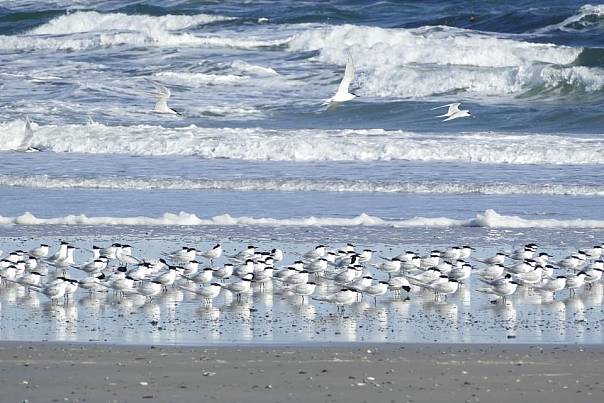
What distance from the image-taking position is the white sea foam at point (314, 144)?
23547 mm

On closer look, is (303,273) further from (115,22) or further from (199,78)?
(115,22)

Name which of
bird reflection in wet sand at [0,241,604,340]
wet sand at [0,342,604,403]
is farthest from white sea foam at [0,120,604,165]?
wet sand at [0,342,604,403]

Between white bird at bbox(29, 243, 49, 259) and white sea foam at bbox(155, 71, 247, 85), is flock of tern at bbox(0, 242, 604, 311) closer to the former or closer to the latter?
white bird at bbox(29, 243, 49, 259)

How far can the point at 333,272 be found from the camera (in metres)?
13.3

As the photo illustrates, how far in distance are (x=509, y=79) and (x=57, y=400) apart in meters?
26.9

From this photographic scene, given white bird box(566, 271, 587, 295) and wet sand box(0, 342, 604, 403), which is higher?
wet sand box(0, 342, 604, 403)

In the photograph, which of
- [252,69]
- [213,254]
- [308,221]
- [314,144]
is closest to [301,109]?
[252,69]

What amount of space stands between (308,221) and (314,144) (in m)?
7.64

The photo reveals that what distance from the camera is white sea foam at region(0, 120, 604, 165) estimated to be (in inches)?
927

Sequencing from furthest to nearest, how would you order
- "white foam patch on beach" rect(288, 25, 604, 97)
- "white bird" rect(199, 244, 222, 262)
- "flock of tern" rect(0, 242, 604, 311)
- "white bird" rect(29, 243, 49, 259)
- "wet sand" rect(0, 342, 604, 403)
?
"white foam patch on beach" rect(288, 25, 604, 97)
"white bird" rect(199, 244, 222, 262)
"white bird" rect(29, 243, 49, 259)
"flock of tern" rect(0, 242, 604, 311)
"wet sand" rect(0, 342, 604, 403)

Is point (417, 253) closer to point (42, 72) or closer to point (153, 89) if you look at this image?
point (153, 89)

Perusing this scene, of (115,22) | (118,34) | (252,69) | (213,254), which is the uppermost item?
(115,22)

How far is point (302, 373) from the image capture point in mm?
8719

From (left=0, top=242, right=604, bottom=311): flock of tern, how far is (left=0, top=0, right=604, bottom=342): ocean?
816mm
